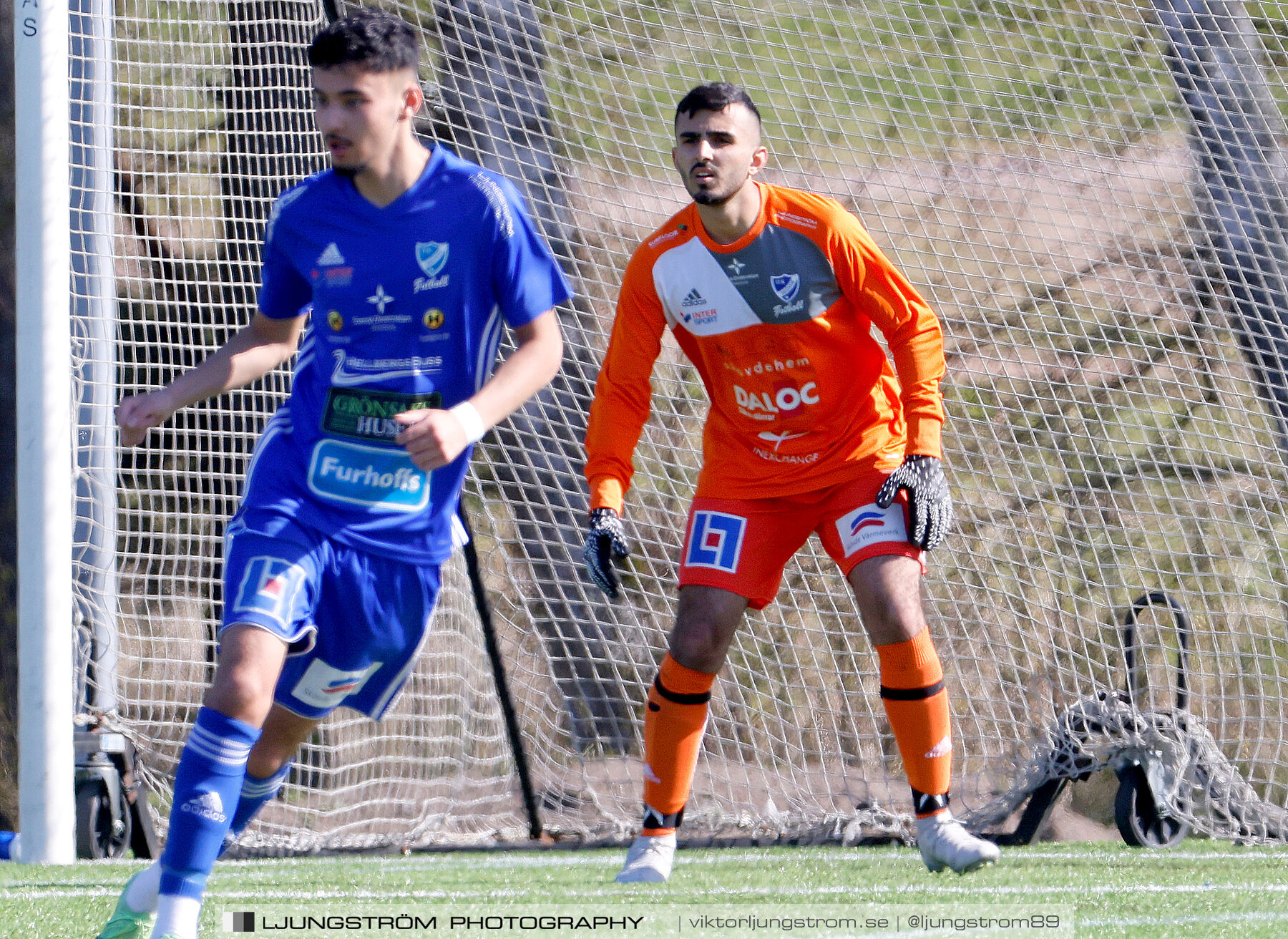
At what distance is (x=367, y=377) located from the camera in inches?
93.4

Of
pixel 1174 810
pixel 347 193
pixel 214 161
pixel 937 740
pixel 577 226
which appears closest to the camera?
pixel 347 193

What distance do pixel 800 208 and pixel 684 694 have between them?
3.93 ft

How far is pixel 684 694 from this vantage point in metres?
3.18

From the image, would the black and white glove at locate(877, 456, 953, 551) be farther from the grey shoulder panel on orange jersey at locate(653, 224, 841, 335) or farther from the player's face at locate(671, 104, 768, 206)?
the player's face at locate(671, 104, 768, 206)

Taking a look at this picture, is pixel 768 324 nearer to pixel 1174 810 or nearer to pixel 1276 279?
pixel 1174 810

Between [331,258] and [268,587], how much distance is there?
0.62m

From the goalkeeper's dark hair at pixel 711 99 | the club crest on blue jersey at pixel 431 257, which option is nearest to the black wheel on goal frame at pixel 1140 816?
the goalkeeper's dark hair at pixel 711 99

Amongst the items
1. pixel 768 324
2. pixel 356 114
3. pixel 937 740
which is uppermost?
pixel 356 114

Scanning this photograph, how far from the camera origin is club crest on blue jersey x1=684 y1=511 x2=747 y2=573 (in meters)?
3.15

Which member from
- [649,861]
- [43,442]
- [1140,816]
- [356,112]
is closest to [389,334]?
[356,112]

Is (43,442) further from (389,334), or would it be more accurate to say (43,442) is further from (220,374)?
(389,334)

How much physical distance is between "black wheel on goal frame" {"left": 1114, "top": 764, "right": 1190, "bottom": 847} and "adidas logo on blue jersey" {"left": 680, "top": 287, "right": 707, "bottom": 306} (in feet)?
6.28

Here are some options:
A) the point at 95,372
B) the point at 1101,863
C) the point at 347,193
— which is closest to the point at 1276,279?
the point at 1101,863

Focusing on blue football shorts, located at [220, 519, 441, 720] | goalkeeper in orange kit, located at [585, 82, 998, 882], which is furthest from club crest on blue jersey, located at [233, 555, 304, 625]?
goalkeeper in orange kit, located at [585, 82, 998, 882]
